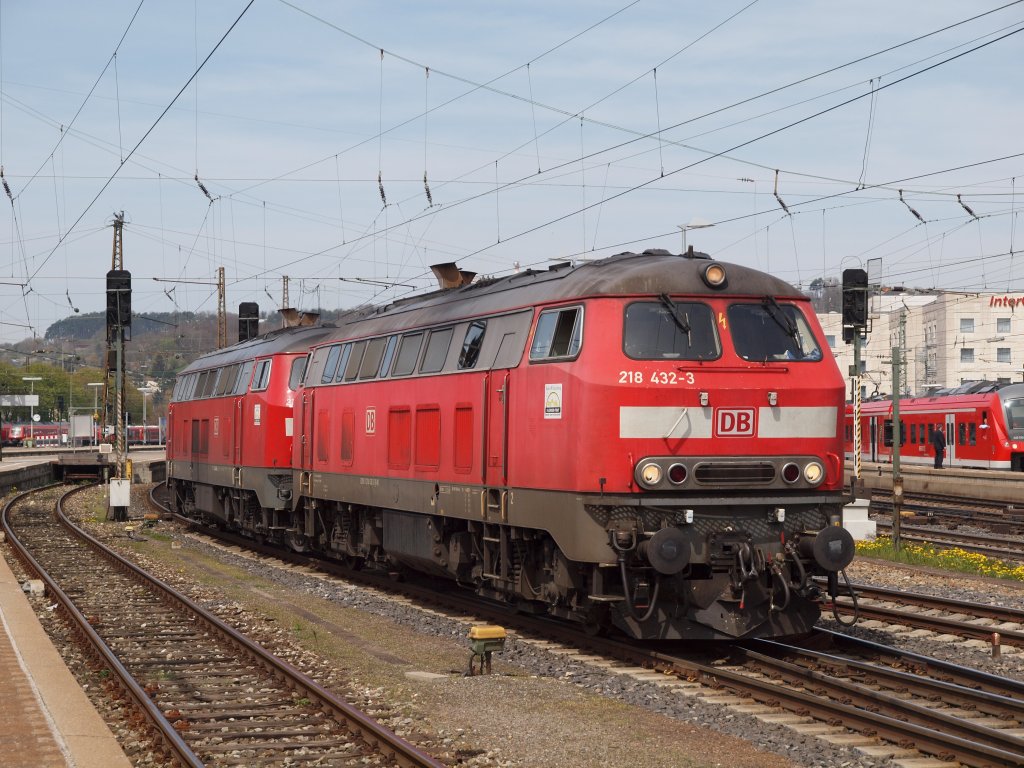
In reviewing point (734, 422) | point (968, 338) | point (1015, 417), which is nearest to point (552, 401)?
point (734, 422)

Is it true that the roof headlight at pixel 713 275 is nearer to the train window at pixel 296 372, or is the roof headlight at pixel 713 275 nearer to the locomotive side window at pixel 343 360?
the locomotive side window at pixel 343 360

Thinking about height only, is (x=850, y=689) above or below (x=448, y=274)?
below

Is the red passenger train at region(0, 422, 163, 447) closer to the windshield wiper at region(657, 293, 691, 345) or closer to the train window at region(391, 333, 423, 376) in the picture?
the train window at region(391, 333, 423, 376)

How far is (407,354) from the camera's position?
698 inches

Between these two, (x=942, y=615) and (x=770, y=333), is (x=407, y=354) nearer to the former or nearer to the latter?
(x=770, y=333)

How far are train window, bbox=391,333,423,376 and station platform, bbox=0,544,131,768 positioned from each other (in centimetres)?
582

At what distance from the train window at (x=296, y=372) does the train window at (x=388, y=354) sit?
6.66 meters

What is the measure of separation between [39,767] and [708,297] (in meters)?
7.78

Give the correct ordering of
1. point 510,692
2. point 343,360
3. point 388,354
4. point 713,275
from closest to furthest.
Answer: point 510,692 → point 713,275 → point 388,354 → point 343,360

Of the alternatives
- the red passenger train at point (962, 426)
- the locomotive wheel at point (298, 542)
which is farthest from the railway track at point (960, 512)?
the locomotive wheel at point (298, 542)

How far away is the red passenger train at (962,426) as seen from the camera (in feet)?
144

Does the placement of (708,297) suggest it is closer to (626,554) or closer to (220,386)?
(626,554)

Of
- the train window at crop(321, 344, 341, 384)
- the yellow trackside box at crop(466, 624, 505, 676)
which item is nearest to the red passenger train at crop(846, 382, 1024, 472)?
the train window at crop(321, 344, 341, 384)

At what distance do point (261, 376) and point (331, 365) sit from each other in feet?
17.6
